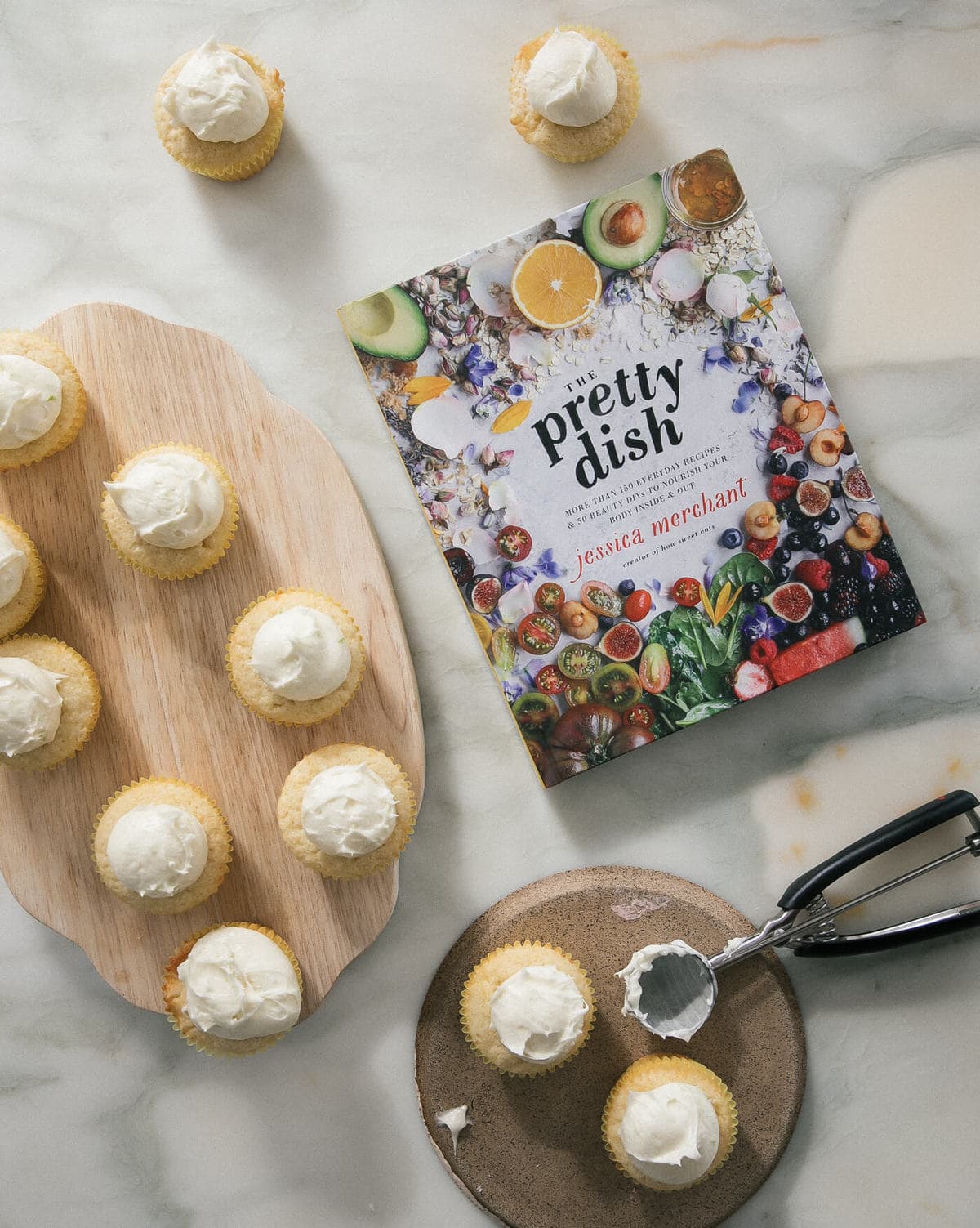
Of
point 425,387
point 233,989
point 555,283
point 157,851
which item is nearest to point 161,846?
point 157,851

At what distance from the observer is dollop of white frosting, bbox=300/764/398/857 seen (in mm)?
1478

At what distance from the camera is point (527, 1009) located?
4.93ft

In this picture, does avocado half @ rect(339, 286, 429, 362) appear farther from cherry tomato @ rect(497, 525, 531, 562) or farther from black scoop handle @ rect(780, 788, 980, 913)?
black scoop handle @ rect(780, 788, 980, 913)

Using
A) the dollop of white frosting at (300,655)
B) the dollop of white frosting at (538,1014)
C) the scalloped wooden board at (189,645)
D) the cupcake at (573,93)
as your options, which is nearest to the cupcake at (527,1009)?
the dollop of white frosting at (538,1014)

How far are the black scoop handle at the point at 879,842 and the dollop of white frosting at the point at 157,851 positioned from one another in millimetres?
979

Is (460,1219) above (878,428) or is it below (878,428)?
below

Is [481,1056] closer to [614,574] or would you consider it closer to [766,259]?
[614,574]

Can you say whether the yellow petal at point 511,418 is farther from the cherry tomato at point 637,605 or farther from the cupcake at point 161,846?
the cupcake at point 161,846

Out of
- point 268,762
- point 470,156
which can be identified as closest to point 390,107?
point 470,156

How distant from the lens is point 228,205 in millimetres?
1629

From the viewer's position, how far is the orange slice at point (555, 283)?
1.59 m

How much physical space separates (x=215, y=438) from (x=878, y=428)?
1153 millimetres

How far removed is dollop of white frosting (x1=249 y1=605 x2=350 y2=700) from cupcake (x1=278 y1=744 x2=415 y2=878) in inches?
5.1

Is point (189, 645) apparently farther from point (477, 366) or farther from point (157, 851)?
point (477, 366)
